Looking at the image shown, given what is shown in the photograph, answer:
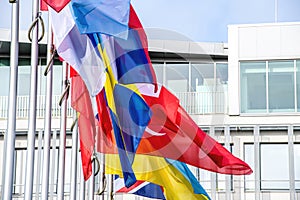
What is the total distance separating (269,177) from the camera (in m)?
18.6

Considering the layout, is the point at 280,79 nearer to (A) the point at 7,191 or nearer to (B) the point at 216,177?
(B) the point at 216,177

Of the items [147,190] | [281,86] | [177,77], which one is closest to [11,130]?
[147,190]

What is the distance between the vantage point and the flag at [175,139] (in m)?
8.64

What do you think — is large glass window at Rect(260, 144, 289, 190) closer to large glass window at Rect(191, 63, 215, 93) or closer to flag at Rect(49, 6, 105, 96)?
large glass window at Rect(191, 63, 215, 93)

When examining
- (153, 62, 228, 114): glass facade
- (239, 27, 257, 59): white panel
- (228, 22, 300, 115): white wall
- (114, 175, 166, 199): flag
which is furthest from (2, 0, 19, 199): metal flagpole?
(239, 27, 257, 59): white panel

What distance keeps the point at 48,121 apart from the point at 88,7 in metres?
1.51

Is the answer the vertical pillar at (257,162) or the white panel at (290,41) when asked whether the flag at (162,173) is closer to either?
the vertical pillar at (257,162)

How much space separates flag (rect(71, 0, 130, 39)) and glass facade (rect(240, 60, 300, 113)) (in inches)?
527

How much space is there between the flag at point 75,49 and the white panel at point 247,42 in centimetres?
1301

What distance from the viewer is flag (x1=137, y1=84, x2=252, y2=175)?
8.64 metres

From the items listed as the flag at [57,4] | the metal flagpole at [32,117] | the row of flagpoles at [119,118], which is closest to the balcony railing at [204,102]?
the row of flagpoles at [119,118]

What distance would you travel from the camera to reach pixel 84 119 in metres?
8.34

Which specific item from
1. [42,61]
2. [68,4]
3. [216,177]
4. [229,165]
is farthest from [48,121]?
[42,61]

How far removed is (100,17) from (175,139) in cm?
285
